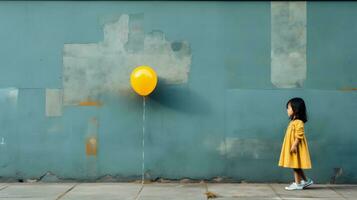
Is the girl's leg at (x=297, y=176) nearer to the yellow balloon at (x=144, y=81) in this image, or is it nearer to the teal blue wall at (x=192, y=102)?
the teal blue wall at (x=192, y=102)

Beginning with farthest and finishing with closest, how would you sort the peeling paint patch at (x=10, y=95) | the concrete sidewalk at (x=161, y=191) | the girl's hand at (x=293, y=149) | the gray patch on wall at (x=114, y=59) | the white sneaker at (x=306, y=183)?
the peeling paint patch at (x=10, y=95) < the gray patch on wall at (x=114, y=59) < the white sneaker at (x=306, y=183) < the girl's hand at (x=293, y=149) < the concrete sidewalk at (x=161, y=191)

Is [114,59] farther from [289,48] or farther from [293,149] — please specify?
[293,149]

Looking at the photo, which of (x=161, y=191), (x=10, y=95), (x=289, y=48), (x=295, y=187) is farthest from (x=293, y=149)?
(x=10, y=95)

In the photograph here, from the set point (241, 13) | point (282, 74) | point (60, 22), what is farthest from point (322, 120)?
point (60, 22)

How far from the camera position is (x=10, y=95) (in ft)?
31.2

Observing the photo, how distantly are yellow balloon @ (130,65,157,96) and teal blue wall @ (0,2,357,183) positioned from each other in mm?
564

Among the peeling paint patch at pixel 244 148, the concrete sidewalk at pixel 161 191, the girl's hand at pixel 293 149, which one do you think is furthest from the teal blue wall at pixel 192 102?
the girl's hand at pixel 293 149

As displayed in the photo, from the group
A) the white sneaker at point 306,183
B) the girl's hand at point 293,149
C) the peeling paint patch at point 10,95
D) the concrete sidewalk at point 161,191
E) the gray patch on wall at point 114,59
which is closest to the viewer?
the concrete sidewalk at point 161,191

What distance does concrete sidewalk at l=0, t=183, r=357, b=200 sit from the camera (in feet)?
26.6

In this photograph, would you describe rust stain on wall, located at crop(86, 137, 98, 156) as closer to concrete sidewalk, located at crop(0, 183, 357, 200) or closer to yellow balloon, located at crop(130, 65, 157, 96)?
concrete sidewalk, located at crop(0, 183, 357, 200)

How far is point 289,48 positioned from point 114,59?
286cm

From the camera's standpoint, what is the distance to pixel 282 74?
9320 mm

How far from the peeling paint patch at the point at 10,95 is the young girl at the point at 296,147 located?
442 centimetres

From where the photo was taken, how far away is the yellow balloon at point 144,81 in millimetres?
8742
